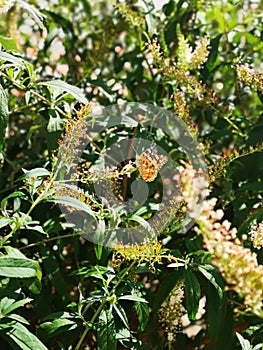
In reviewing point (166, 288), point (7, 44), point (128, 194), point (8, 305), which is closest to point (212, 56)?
point (128, 194)

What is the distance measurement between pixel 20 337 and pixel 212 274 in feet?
1.39

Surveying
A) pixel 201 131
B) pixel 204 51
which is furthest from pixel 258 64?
pixel 204 51

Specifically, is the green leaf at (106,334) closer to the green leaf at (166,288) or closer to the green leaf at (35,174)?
the green leaf at (166,288)

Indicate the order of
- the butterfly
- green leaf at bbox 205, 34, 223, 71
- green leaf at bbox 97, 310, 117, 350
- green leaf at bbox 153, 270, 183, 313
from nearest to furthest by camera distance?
the butterfly < green leaf at bbox 97, 310, 117, 350 < green leaf at bbox 153, 270, 183, 313 < green leaf at bbox 205, 34, 223, 71

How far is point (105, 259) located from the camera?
1518mm

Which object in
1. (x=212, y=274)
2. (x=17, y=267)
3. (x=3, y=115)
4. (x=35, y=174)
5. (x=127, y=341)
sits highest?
(x=3, y=115)

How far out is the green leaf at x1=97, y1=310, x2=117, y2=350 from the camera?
131 centimetres

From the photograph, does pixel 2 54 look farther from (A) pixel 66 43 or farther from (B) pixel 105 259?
(A) pixel 66 43

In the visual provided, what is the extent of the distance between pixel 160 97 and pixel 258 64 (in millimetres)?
392

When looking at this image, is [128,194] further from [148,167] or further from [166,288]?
[148,167]

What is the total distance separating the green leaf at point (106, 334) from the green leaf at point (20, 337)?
12 cm

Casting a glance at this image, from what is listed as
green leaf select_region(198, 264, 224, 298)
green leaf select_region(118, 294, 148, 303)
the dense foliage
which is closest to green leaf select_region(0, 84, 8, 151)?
the dense foliage

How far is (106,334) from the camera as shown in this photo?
1.31m

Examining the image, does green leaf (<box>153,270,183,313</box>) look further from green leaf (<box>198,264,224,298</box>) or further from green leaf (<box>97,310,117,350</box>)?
green leaf (<box>97,310,117,350</box>)
